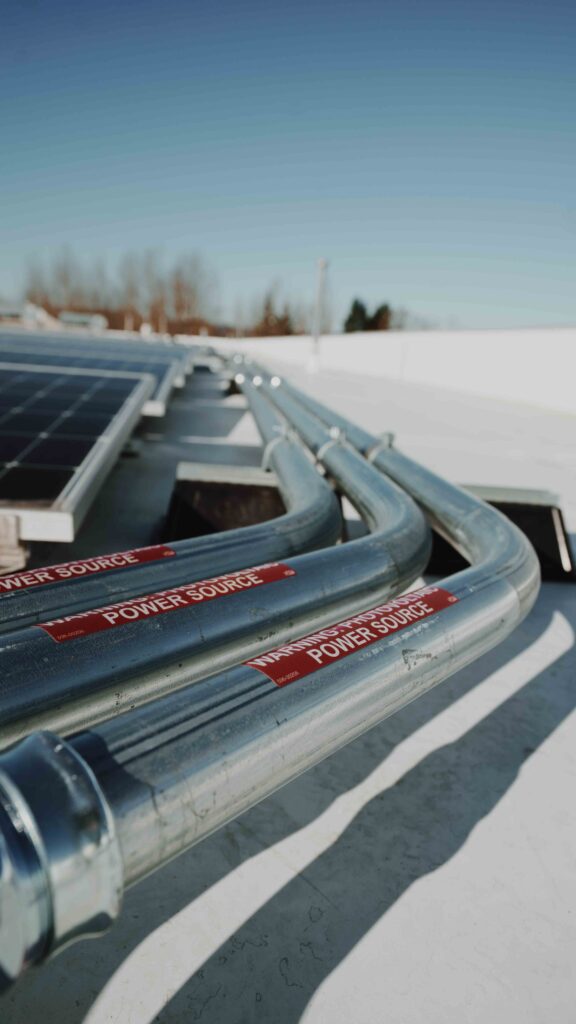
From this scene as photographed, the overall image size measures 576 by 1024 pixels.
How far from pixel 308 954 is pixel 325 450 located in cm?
440

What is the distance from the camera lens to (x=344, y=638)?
198 cm

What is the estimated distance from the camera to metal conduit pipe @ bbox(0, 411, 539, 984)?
3.47 feet

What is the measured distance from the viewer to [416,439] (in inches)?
400

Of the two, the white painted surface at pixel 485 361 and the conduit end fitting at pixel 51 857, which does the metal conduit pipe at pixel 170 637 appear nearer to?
the conduit end fitting at pixel 51 857

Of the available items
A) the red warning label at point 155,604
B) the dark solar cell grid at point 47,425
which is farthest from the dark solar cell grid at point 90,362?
the red warning label at point 155,604

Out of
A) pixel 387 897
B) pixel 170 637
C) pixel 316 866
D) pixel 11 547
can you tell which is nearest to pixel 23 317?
pixel 11 547

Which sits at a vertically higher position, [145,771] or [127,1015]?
[145,771]

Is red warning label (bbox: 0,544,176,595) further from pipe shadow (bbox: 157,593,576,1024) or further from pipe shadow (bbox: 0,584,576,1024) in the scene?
pipe shadow (bbox: 157,593,576,1024)

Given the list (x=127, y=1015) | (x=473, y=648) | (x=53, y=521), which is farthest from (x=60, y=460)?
(x=127, y=1015)

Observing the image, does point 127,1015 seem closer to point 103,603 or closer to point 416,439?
point 103,603

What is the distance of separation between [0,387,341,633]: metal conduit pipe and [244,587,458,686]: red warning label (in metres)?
0.76

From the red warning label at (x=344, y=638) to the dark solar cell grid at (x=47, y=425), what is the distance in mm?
2349

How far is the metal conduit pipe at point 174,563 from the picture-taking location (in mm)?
2180

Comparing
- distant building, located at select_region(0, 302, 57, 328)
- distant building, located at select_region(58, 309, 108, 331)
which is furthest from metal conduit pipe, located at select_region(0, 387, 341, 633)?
distant building, located at select_region(58, 309, 108, 331)
